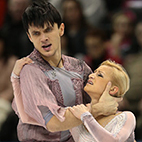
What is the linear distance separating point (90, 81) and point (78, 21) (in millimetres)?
2259

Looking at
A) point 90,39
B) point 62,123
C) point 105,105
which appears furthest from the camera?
point 90,39

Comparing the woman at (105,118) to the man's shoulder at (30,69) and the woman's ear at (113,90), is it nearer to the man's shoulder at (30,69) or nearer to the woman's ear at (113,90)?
the woman's ear at (113,90)

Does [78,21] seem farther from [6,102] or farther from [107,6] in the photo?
[6,102]

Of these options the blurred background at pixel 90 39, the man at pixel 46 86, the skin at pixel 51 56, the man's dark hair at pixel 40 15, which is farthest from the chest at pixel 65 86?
the blurred background at pixel 90 39

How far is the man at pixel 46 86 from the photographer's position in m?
2.35

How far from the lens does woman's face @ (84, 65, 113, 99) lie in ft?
8.11

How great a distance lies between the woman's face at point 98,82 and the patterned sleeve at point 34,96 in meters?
0.22

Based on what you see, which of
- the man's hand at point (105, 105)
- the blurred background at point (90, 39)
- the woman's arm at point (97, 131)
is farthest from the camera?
the blurred background at point (90, 39)

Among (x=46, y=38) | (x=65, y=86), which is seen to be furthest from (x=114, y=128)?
(x=46, y=38)

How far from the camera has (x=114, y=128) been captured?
2418 mm

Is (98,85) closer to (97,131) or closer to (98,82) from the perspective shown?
(98,82)

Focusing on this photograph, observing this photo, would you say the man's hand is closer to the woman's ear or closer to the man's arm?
the woman's ear

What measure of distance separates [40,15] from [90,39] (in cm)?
197

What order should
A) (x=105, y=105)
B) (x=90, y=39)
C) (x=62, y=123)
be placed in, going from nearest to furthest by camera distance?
(x=62, y=123), (x=105, y=105), (x=90, y=39)
